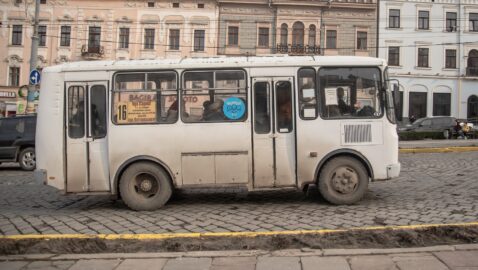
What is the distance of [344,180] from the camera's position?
7.88 meters

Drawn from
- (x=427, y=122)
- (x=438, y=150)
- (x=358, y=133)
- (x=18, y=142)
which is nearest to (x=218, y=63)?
(x=358, y=133)

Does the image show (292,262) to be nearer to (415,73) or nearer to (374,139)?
(374,139)

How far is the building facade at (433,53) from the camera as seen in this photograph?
45.1m

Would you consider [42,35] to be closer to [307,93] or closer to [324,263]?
[307,93]

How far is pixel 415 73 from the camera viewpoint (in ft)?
148

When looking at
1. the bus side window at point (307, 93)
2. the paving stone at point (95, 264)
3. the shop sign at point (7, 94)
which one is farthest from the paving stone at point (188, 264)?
the shop sign at point (7, 94)

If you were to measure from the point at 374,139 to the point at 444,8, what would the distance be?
44.2 m

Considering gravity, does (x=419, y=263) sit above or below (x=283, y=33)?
below

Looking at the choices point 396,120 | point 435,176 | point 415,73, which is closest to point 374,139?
point 396,120

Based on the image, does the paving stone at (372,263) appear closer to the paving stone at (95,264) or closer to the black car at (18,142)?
the paving stone at (95,264)

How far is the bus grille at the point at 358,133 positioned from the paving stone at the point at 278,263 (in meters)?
3.12

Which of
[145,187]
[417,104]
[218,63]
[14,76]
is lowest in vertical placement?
[145,187]

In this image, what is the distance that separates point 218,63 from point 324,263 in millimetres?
3994

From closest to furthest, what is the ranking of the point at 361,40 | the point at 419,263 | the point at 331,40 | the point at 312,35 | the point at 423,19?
1. the point at 419,263
2. the point at 312,35
3. the point at 331,40
4. the point at 361,40
5. the point at 423,19
